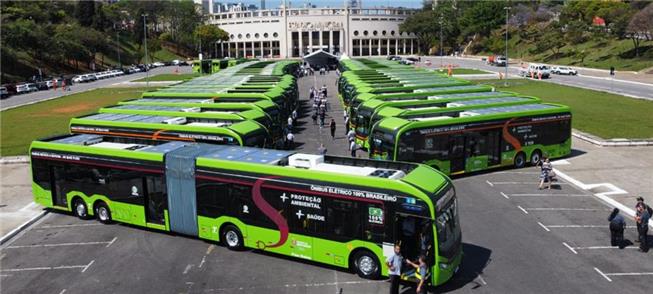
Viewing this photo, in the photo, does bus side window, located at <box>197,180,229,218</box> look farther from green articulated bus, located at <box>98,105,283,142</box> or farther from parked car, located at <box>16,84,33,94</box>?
parked car, located at <box>16,84,33,94</box>

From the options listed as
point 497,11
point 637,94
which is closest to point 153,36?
point 497,11

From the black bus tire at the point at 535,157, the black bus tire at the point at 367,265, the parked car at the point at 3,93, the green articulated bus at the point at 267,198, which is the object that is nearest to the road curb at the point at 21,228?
the green articulated bus at the point at 267,198

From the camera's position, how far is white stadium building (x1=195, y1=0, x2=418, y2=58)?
171000 mm

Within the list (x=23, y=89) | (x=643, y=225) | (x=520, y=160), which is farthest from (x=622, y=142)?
(x=23, y=89)

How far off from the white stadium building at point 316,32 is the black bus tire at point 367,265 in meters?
157

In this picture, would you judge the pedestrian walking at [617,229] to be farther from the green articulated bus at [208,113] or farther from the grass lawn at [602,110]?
the grass lawn at [602,110]

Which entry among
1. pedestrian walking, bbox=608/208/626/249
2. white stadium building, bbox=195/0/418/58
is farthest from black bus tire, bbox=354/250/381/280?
white stadium building, bbox=195/0/418/58

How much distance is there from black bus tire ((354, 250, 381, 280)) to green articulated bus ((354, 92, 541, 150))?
1269 cm

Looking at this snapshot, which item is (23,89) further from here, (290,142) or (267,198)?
(267,198)

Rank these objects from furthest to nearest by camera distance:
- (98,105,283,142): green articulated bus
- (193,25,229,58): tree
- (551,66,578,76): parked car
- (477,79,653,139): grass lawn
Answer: (193,25,229,58): tree, (551,66,578,76): parked car, (477,79,653,139): grass lawn, (98,105,283,142): green articulated bus

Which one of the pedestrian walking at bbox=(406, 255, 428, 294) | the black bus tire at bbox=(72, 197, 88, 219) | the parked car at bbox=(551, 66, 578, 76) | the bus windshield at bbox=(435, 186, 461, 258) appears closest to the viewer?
the pedestrian walking at bbox=(406, 255, 428, 294)

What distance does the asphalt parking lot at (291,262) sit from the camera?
48.6ft

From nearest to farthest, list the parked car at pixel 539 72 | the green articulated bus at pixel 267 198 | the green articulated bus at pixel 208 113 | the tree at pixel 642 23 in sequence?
the green articulated bus at pixel 267 198 < the green articulated bus at pixel 208 113 < the tree at pixel 642 23 < the parked car at pixel 539 72

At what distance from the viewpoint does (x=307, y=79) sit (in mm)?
87125
